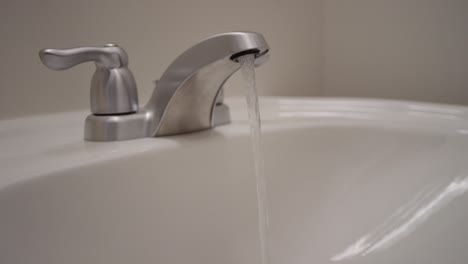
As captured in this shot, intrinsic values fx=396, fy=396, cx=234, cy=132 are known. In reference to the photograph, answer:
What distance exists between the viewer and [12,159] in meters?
0.36

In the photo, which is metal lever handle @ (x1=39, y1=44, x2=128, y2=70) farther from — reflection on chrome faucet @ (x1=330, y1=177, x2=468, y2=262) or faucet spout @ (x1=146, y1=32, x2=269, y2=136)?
reflection on chrome faucet @ (x1=330, y1=177, x2=468, y2=262)

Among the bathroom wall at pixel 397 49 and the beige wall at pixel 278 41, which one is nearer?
the beige wall at pixel 278 41

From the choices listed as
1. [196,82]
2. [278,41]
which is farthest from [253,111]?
[278,41]

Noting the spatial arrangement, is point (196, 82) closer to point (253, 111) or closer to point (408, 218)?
point (253, 111)

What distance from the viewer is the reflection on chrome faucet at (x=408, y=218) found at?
0.45m

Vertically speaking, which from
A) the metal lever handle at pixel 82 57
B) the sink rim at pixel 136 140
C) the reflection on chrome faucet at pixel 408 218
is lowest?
the reflection on chrome faucet at pixel 408 218

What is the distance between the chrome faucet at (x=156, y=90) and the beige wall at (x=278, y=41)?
13cm

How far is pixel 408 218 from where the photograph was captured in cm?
47

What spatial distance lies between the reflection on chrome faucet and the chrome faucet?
26 cm

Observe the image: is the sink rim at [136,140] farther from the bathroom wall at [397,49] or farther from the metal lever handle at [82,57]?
the bathroom wall at [397,49]

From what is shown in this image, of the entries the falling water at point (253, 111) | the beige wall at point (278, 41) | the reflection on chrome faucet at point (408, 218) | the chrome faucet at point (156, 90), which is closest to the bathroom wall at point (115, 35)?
the beige wall at point (278, 41)

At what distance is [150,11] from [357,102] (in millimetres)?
374

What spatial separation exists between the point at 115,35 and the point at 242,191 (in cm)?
31

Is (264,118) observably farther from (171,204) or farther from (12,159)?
(12,159)
